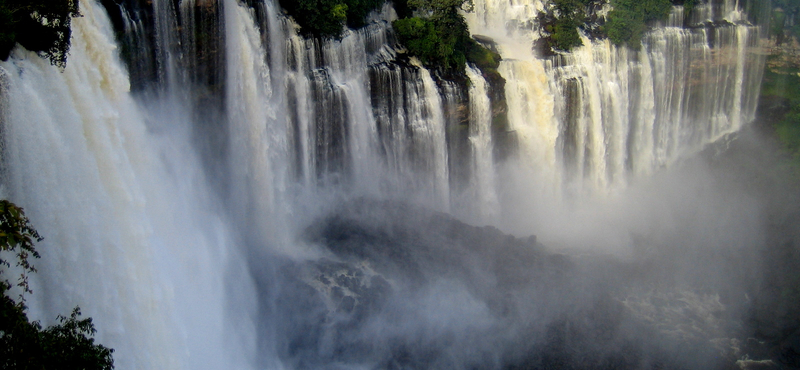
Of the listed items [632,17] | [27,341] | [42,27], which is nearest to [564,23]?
[632,17]

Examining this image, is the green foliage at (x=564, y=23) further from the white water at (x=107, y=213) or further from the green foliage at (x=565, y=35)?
the white water at (x=107, y=213)

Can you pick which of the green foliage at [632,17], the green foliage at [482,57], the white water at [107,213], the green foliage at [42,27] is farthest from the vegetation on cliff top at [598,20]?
the green foliage at [42,27]

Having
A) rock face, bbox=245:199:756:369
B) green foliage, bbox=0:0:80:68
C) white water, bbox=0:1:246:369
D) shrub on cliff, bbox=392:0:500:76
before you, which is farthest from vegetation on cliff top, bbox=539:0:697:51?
green foliage, bbox=0:0:80:68

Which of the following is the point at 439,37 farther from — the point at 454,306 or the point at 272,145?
the point at 454,306

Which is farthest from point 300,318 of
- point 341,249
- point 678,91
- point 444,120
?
point 678,91

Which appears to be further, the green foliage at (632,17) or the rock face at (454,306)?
the green foliage at (632,17)

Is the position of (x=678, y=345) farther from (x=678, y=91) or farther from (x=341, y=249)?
(x=678, y=91)
